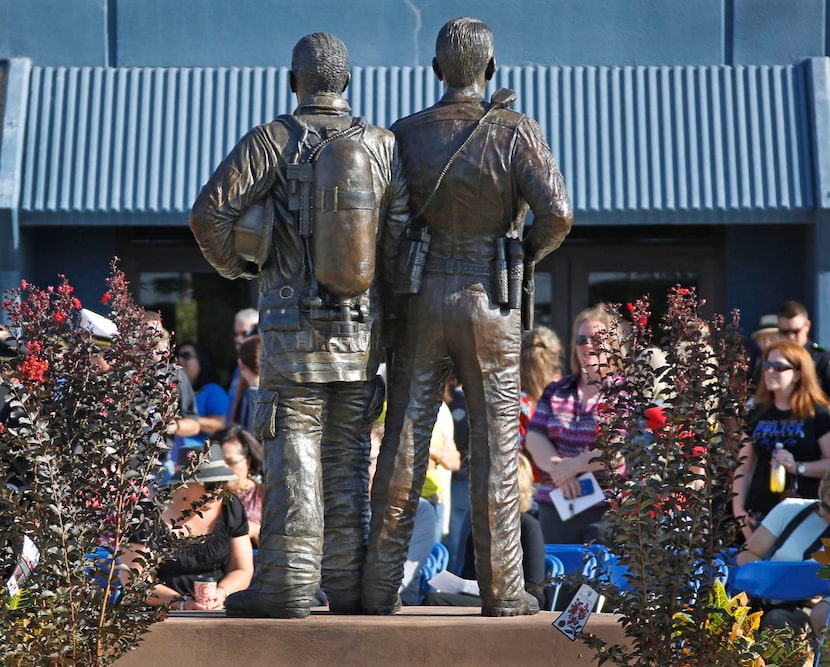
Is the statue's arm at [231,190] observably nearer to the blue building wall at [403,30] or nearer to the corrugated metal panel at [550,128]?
the corrugated metal panel at [550,128]

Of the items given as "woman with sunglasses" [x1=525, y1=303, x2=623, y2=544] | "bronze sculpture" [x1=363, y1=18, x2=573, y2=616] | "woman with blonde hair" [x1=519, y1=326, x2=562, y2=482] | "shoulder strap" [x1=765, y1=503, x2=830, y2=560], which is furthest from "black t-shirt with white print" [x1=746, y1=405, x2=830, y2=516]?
"bronze sculpture" [x1=363, y1=18, x2=573, y2=616]

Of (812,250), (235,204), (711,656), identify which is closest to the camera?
(711,656)

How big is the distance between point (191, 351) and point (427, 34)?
3177mm

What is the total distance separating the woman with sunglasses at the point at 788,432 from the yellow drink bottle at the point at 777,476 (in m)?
0.02

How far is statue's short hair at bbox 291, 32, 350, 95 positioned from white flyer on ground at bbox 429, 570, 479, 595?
228 cm

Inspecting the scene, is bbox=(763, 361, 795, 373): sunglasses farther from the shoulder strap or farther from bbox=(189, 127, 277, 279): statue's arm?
bbox=(189, 127, 277, 279): statue's arm

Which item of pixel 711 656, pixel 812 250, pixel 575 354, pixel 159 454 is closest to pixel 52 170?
pixel 575 354

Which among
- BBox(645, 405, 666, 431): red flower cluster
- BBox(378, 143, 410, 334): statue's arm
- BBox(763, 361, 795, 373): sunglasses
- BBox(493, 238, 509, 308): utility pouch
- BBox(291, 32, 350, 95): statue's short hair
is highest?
BBox(291, 32, 350, 95): statue's short hair

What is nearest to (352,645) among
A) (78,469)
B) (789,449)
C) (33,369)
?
(78,469)

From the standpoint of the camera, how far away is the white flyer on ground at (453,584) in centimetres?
645

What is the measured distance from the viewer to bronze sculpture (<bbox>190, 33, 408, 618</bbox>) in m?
5.29

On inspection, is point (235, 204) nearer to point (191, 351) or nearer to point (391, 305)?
point (391, 305)

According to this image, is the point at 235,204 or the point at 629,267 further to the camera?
the point at 629,267

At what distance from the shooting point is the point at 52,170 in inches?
438
